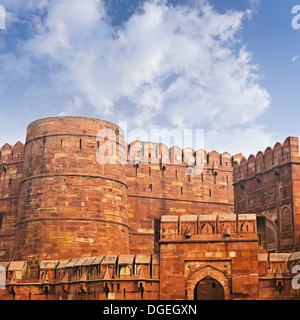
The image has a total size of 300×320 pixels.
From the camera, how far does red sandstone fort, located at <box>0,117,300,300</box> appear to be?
13602mm

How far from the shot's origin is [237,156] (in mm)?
25031

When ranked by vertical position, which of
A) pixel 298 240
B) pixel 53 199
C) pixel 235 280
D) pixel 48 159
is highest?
pixel 48 159

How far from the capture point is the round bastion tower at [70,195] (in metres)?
18.5

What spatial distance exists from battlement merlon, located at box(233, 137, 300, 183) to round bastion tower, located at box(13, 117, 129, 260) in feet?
16.4

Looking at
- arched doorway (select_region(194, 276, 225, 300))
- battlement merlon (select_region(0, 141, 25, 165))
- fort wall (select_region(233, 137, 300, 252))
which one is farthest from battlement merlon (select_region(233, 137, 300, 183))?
battlement merlon (select_region(0, 141, 25, 165))

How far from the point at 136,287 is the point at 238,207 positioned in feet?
31.3

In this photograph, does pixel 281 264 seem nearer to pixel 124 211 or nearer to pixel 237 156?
pixel 124 211

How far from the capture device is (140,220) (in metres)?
22.1

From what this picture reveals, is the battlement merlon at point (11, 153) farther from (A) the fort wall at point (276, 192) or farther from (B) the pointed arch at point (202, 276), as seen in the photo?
(B) the pointed arch at point (202, 276)

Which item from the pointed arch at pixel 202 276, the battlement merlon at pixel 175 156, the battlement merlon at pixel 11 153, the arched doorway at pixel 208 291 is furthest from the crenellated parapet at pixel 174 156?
the pointed arch at pixel 202 276

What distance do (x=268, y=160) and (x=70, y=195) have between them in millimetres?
7387

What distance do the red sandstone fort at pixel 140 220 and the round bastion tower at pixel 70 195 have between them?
36mm

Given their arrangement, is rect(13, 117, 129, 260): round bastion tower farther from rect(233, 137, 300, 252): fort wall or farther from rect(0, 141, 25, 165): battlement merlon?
rect(233, 137, 300, 252): fort wall
